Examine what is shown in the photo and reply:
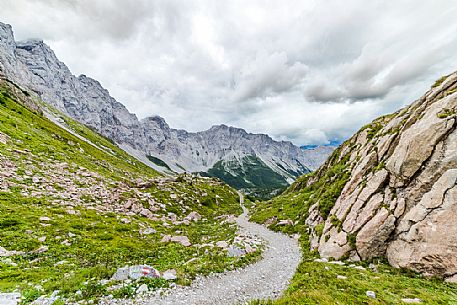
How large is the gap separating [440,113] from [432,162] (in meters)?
6.80

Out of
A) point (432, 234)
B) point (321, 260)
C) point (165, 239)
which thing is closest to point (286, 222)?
point (321, 260)

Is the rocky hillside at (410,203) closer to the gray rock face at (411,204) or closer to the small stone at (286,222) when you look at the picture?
the gray rock face at (411,204)

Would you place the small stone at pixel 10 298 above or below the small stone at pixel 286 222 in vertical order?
below

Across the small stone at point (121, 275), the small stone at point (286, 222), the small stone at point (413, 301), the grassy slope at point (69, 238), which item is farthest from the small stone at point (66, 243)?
the small stone at point (286, 222)

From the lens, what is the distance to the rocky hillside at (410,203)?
661 inches

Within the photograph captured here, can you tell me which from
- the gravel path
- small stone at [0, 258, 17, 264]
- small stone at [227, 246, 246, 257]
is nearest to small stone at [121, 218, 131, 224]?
small stone at [0, 258, 17, 264]

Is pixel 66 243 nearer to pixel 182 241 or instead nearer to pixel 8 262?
pixel 8 262

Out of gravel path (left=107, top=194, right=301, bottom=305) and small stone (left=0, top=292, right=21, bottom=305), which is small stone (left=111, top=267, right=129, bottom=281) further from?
small stone (left=0, top=292, right=21, bottom=305)

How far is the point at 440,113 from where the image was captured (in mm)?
22828

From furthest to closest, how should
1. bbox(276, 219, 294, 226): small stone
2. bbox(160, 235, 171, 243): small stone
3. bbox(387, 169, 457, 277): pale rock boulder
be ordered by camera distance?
bbox(276, 219, 294, 226): small stone, bbox(160, 235, 171, 243): small stone, bbox(387, 169, 457, 277): pale rock boulder

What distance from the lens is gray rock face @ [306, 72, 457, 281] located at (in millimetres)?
16748

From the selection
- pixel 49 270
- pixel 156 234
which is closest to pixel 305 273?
pixel 49 270

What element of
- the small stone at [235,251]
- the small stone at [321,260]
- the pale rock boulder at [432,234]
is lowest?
the small stone at [235,251]

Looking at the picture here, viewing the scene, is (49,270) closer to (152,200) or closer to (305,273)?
(305,273)
